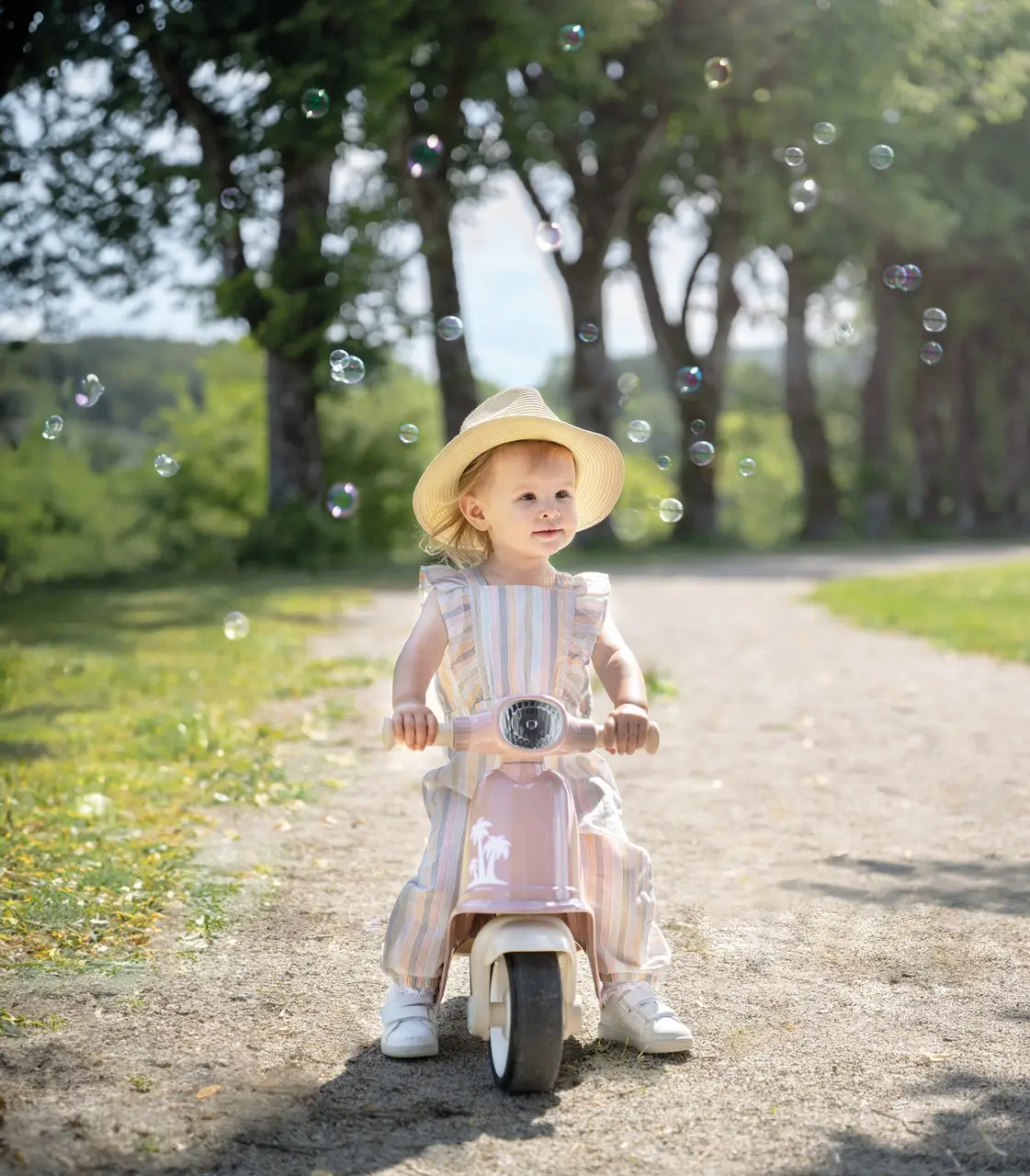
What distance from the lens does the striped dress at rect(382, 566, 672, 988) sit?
148 inches

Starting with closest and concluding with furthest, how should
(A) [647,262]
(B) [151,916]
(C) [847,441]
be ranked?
(B) [151,916] < (A) [647,262] < (C) [847,441]

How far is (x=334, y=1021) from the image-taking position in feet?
12.9

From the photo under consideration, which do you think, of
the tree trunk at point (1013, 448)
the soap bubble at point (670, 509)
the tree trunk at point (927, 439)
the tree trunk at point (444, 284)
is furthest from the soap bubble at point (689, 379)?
the tree trunk at point (1013, 448)

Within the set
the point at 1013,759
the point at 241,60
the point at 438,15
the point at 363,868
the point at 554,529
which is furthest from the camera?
the point at 438,15

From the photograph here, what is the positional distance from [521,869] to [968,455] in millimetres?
40867

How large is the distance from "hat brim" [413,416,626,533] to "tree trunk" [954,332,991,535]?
129 feet

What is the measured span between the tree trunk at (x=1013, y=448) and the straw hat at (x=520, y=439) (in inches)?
1645

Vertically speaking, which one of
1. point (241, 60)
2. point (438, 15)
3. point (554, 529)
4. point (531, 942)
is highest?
point (438, 15)

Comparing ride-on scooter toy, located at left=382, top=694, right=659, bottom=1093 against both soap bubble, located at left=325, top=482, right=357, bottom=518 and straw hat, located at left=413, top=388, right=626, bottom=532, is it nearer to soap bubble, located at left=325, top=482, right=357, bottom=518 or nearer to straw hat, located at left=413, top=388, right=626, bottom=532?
straw hat, located at left=413, top=388, right=626, bottom=532

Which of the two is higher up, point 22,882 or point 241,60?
point 241,60

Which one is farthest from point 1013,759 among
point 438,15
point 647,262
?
point 647,262

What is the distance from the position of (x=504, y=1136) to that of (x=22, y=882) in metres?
2.24

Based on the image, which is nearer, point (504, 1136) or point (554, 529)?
point (504, 1136)

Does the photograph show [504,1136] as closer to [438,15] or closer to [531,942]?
[531,942]
